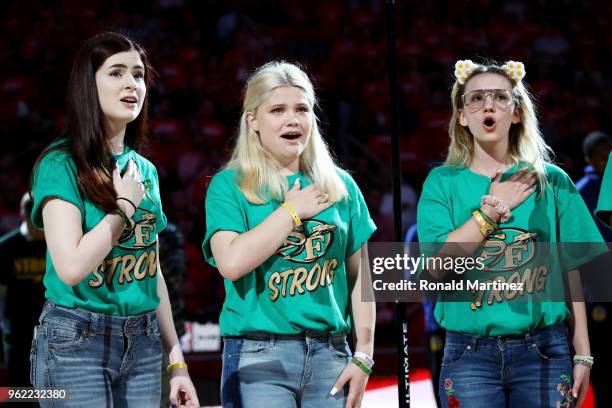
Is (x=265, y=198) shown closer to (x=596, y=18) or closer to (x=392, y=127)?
(x=392, y=127)

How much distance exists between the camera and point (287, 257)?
2.51 meters

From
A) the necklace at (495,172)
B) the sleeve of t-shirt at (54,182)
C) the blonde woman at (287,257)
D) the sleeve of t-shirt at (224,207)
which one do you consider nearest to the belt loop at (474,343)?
the blonde woman at (287,257)

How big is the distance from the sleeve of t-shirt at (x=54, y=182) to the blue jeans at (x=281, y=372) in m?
0.60

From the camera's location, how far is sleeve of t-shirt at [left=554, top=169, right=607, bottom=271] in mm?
2734

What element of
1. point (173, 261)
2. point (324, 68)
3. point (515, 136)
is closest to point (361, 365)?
point (515, 136)

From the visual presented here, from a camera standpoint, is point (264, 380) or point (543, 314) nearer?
point (264, 380)

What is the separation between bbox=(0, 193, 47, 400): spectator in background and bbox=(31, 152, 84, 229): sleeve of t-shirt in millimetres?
2689

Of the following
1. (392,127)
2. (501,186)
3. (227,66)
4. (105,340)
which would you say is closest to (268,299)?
(105,340)

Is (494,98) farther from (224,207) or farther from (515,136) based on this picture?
(224,207)

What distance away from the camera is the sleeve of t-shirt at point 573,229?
273 centimetres

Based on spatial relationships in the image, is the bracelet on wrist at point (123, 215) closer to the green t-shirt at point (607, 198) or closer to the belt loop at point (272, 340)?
the belt loop at point (272, 340)

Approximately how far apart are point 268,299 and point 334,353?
0.78 ft

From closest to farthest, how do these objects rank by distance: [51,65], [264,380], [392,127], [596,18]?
[264,380] → [392,127] → [51,65] → [596,18]

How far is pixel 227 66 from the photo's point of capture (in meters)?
9.79
